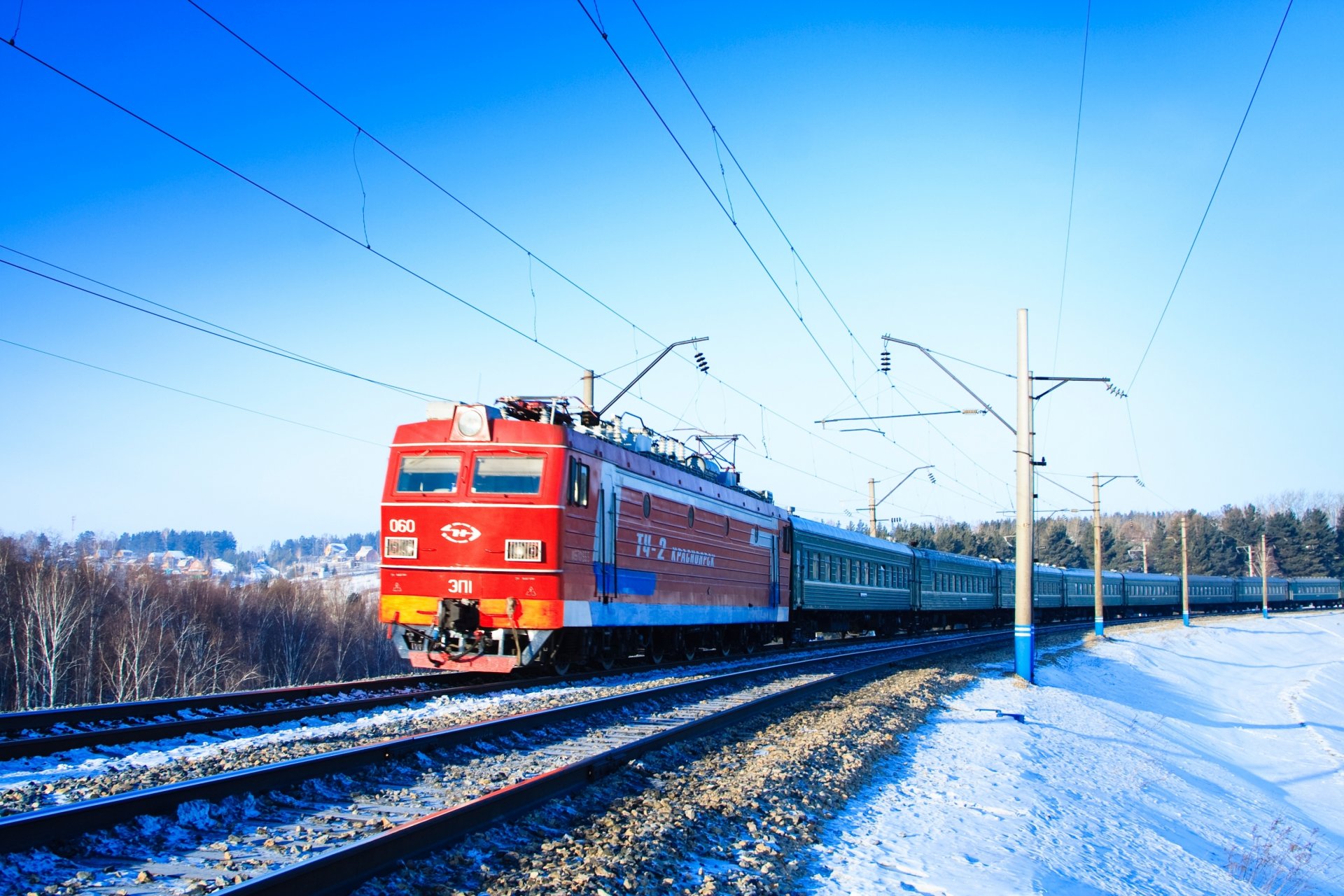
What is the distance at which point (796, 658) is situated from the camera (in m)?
19.6

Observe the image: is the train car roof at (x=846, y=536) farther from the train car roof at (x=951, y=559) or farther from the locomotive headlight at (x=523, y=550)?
the locomotive headlight at (x=523, y=550)

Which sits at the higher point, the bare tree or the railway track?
Answer: the railway track

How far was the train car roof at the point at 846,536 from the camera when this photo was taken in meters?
25.4

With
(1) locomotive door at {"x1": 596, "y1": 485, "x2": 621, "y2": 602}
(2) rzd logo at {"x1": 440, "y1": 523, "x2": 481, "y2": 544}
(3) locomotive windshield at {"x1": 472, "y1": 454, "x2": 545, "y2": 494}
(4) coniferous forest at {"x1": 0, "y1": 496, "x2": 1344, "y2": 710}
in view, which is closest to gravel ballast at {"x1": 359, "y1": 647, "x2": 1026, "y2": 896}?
(1) locomotive door at {"x1": 596, "y1": 485, "x2": 621, "y2": 602}

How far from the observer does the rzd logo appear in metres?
12.7

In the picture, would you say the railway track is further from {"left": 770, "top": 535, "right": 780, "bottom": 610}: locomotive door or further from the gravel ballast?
{"left": 770, "top": 535, "right": 780, "bottom": 610}: locomotive door

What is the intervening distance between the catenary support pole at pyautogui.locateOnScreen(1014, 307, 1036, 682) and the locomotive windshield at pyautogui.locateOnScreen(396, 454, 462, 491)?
1111cm

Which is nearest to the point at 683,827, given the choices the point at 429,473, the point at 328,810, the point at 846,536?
the point at 328,810

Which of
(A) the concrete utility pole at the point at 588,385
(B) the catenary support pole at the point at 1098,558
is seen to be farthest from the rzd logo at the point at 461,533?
(B) the catenary support pole at the point at 1098,558

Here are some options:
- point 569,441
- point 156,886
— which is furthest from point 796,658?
point 156,886

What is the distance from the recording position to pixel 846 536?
2856 cm

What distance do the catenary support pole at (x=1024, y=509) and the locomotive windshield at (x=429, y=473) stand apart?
11.1 meters

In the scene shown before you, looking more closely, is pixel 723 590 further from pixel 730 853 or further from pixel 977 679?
pixel 730 853

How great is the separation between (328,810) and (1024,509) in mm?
15404
